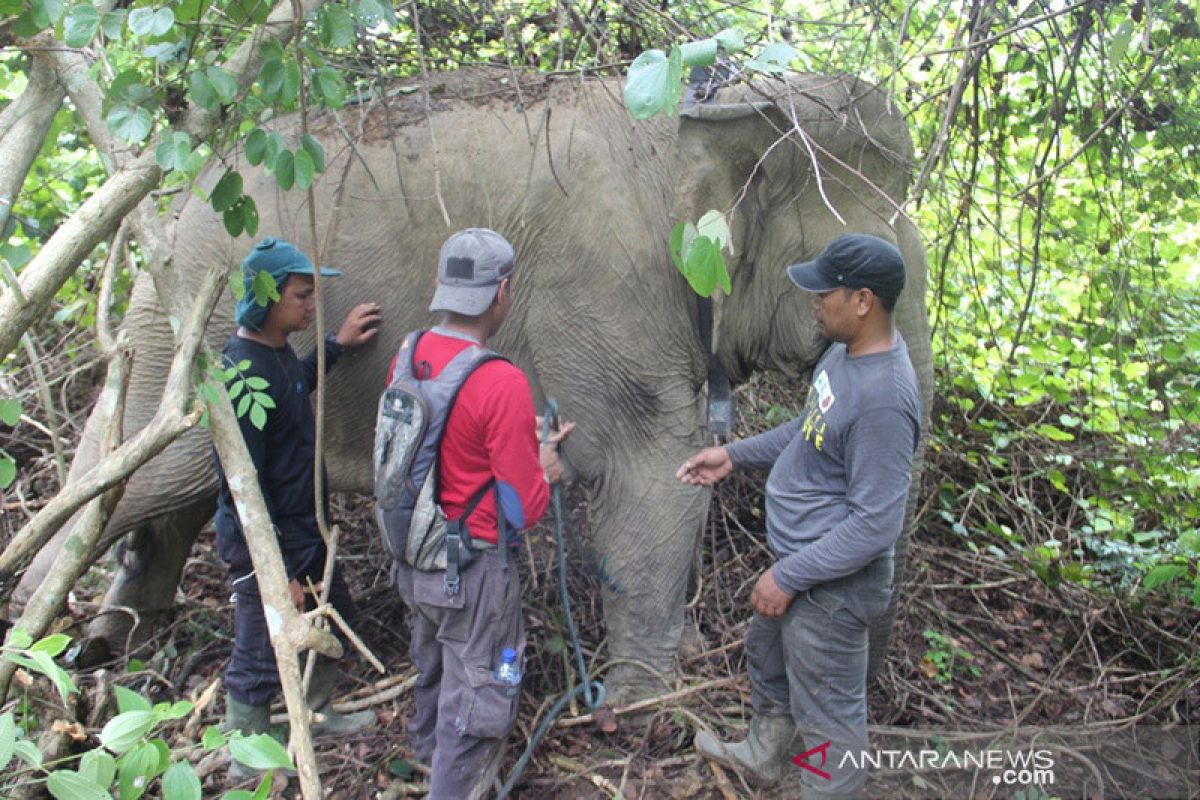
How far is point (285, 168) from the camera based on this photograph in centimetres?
268

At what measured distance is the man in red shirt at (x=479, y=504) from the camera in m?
3.19

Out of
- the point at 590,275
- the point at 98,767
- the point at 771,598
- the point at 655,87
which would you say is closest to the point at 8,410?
the point at 98,767

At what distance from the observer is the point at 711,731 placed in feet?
13.1

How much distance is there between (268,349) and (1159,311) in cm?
415

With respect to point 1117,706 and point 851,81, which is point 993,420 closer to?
point 1117,706

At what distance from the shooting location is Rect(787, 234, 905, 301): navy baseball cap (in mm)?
3053

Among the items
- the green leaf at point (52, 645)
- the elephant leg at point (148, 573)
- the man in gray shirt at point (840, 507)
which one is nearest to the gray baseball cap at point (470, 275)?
the man in gray shirt at point (840, 507)

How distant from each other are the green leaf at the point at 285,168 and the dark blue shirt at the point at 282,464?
1062 millimetres

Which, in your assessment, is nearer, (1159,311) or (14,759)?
(14,759)

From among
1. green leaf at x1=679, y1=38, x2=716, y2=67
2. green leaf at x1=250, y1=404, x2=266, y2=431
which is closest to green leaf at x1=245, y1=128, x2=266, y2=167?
green leaf at x1=250, y1=404, x2=266, y2=431

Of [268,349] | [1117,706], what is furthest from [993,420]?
[268,349]

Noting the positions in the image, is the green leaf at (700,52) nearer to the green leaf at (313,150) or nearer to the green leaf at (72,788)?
the green leaf at (313,150)

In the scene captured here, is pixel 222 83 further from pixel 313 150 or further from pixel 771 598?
pixel 771 598

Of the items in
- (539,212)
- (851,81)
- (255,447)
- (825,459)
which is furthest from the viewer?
(539,212)
